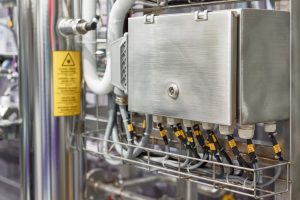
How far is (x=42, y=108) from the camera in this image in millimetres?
1352

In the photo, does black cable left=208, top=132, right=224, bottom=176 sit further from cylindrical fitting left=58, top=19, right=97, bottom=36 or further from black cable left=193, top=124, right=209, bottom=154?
cylindrical fitting left=58, top=19, right=97, bottom=36

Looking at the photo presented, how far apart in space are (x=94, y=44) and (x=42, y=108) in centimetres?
25

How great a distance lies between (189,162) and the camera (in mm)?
1086

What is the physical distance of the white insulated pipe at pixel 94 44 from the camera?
3.85 ft

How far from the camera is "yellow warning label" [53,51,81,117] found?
1352 mm

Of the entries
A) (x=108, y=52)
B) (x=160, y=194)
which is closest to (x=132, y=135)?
(x=108, y=52)

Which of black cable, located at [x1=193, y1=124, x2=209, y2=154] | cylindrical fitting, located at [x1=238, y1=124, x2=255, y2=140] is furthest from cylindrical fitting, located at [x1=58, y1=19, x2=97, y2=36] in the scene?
cylindrical fitting, located at [x1=238, y1=124, x2=255, y2=140]

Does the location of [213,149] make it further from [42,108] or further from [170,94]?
[42,108]

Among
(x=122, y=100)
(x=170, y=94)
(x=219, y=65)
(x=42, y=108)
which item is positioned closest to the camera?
(x=219, y=65)

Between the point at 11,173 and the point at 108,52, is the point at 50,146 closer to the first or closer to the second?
the point at 108,52

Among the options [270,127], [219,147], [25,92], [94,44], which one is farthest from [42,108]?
[270,127]

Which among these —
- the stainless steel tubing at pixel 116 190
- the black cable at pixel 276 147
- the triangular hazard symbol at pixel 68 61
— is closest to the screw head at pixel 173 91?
the black cable at pixel 276 147

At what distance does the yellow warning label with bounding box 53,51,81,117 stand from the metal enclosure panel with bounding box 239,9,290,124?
662 millimetres

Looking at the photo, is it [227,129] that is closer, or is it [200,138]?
[227,129]
